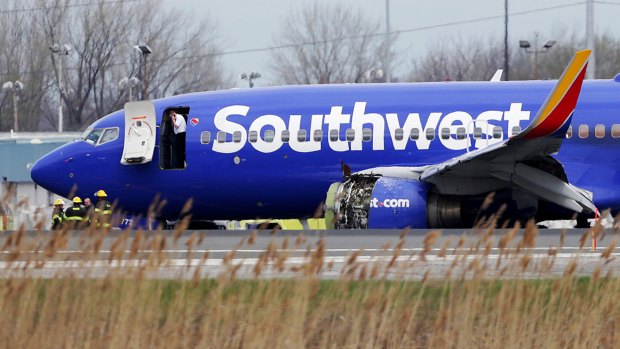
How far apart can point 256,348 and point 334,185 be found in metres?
14.6

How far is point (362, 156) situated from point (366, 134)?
44cm

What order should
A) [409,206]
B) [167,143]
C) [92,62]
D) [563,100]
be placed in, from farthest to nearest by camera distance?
[92,62] → [167,143] → [409,206] → [563,100]

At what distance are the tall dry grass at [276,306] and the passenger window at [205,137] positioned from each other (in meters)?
14.8

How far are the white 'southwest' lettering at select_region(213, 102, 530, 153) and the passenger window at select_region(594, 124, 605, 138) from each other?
1292 millimetres

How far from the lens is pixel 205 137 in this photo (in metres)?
25.6

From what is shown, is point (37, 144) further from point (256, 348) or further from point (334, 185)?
point (256, 348)

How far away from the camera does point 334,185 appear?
2439 centimetres

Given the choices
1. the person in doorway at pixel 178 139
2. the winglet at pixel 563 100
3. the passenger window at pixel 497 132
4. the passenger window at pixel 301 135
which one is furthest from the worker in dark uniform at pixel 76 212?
the winglet at pixel 563 100

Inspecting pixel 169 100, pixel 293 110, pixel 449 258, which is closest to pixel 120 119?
pixel 169 100

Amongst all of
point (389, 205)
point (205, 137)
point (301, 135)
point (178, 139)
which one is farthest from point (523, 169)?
point (178, 139)

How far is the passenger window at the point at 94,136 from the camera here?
26.5m

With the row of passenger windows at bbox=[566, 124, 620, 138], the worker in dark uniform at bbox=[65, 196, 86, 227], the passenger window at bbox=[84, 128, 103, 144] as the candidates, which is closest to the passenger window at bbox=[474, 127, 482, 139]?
the row of passenger windows at bbox=[566, 124, 620, 138]

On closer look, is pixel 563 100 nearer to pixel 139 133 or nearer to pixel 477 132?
pixel 477 132

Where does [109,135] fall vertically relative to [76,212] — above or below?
above
